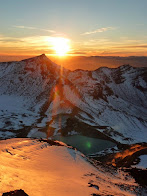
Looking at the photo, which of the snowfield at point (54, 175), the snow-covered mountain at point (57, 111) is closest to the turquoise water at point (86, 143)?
the snow-covered mountain at point (57, 111)

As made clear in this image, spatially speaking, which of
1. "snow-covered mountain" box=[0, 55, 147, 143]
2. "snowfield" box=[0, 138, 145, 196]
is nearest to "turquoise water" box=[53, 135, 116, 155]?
"snow-covered mountain" box=[0, 55, 147, 143]

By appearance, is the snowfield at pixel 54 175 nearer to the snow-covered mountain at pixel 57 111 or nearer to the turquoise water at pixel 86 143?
the turquoise water at pixel 86 143

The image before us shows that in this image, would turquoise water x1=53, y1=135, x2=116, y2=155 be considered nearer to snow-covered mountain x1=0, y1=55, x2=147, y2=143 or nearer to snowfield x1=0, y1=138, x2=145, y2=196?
snow-covered mountain x1=0, y1=55, x2=147, y2=143

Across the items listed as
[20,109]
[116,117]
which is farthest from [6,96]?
[116,117]

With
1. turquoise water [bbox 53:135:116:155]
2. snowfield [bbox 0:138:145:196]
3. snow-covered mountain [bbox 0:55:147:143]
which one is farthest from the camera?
snow-covered mountain [bbox 0:55:147:143]

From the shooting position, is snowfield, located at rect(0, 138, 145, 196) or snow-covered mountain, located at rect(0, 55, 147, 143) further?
snow-covered mountain, located at rect(0, 55, 147, 143)

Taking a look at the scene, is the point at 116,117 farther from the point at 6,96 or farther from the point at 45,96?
the point at 6,96
